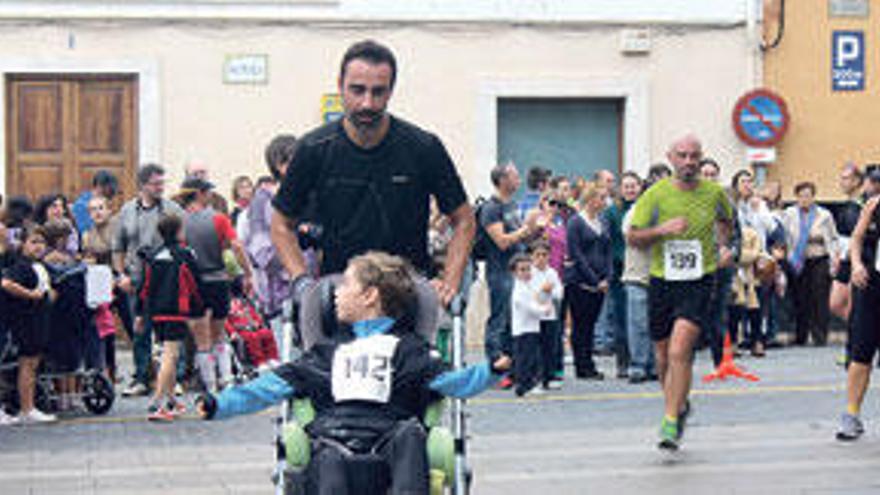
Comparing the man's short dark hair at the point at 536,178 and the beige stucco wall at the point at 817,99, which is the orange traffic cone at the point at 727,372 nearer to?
the man's short dark hair at the point at 536,178

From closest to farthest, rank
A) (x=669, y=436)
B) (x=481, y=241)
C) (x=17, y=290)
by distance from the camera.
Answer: (x=669, y=436) < (x=17, y=290) < (x=481, y=241)

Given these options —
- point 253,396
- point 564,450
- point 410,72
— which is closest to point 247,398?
point 253,396

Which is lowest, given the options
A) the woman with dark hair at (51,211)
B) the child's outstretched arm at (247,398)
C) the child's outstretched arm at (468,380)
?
the child's outstretched arm at (247,398)

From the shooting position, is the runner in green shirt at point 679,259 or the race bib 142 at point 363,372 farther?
the runner in green shirt at point 679,259

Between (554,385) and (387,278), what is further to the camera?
(554,385)

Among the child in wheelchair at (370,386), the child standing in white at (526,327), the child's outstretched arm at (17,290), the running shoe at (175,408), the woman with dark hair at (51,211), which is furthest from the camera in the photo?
the child standing in white at (526,327)

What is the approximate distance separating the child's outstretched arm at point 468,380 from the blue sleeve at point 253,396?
582mm

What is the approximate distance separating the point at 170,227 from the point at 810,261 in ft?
31.5

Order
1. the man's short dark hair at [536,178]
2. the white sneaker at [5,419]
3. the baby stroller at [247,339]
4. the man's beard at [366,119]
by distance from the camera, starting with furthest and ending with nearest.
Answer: the man's short dark hair at [536,178] → the baby stroller at [247,339] → the white sneaker at [5,419] → the man's beard at [366,119]

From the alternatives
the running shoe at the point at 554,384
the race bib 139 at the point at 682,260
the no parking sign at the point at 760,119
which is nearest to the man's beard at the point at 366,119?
the race bib 139 at the point at 682,260

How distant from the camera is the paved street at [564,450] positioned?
36.5 feet

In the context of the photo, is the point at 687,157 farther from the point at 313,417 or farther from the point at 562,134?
the point at 562,134

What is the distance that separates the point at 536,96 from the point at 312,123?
2.79m

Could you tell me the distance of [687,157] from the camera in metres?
12.9
